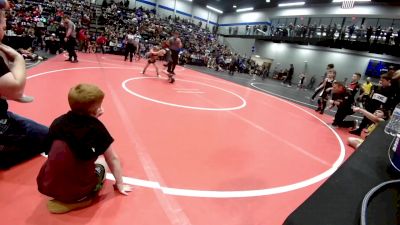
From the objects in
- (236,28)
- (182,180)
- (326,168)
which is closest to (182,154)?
(182,180)

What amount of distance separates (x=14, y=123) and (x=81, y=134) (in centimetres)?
107

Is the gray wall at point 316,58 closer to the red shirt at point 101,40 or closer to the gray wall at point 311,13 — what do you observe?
the gray wall at point 311,13

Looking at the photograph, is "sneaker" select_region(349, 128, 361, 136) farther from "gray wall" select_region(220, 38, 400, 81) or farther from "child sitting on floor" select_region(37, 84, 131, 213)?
"gray wall" select_region(220, 38, 400, 81)

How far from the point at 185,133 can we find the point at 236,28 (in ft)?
109

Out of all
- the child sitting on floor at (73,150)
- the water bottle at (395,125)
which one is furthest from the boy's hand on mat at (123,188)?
the water bottle at (395,125)

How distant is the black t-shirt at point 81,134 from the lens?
74.3 inches

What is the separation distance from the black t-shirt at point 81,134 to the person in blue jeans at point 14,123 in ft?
1.44

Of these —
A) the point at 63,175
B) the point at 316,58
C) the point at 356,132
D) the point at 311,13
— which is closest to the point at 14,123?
the point at 63,175

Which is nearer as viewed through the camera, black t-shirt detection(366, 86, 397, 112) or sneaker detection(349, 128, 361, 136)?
black t-shirt detection(366, 86, 397, 112)

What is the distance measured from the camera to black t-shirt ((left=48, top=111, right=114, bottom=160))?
74.3 inches

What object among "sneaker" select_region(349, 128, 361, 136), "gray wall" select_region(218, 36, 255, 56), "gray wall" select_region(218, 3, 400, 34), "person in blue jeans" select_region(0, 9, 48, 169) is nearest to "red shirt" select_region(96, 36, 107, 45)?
→ "sneaker" select_region(349, 128, 361, 136)

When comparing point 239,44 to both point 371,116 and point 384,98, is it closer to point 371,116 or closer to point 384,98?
point 384,98

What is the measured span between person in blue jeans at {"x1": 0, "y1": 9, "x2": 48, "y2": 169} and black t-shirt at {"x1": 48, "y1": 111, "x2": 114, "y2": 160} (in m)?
0.44

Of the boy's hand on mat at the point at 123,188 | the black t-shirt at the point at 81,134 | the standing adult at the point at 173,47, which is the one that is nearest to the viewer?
the black t-shirt at the point at 81,134
